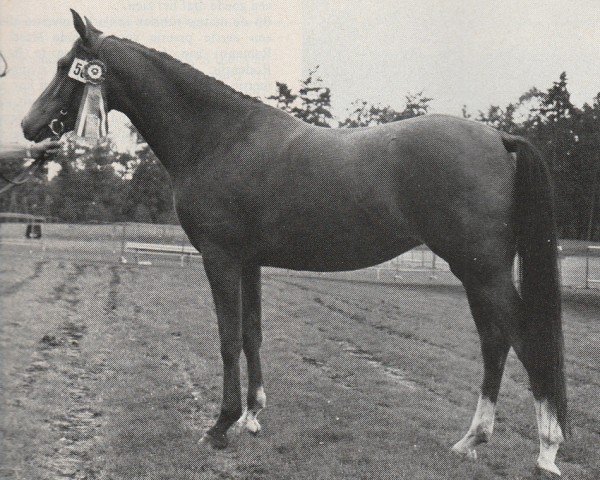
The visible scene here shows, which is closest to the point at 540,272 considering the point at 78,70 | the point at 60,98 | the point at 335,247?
the point at 335,247

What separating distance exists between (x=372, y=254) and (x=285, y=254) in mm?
633

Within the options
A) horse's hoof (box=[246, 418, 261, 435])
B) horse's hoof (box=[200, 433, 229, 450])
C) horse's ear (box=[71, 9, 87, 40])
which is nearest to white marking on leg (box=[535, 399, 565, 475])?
horse's hoof (box=[246, 418, 261, 435])

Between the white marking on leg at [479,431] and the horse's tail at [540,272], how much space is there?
49cm

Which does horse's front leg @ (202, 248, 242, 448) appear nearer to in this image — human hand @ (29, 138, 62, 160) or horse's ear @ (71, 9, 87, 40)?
human hand @ (29, 138, 62, 160)

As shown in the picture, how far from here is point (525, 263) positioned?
12.2 ft

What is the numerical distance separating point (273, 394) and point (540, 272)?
9.17 ft

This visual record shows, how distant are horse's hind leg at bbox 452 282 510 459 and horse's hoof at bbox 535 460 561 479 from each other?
1.33 ft

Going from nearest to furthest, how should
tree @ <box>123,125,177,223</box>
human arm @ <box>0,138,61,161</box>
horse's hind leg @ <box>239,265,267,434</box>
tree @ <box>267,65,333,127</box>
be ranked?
human arm @ <box>0,138,61,161</box> → horse's hind leg @ <box>239,265,267,434</box> → tree @ <box>267,65,333,127</box> → tree @ <box>123,125,177,223</box>

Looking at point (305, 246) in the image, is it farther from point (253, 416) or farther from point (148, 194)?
point (148, 194)

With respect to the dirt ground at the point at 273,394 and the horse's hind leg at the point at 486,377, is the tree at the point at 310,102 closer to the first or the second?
the dirt ground at the point at 273,394

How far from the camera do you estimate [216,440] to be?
4.09m

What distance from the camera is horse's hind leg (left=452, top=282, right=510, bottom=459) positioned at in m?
3.92

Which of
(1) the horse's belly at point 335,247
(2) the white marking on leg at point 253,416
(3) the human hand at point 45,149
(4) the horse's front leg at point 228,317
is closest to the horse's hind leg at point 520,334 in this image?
(1) the horse's belly at point 335,247

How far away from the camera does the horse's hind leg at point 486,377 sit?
3922 mm
